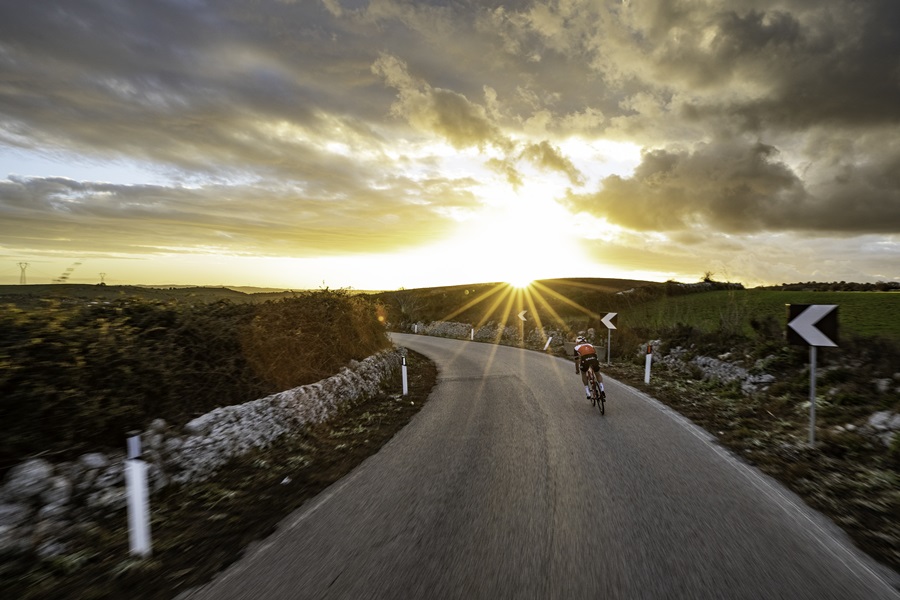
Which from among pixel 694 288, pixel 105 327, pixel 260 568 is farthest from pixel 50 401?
pixel 694 288

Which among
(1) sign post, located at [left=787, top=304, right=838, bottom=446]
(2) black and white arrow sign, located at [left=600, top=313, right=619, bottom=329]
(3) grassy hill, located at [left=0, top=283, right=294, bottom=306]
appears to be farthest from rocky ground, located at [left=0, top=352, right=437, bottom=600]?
(2) black and white arrow sign, located at [left=600, top=313, right=619, bottom=329]

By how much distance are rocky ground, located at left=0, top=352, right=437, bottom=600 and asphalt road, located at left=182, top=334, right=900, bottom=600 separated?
1.18 feet

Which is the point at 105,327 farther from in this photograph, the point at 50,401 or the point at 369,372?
the point at 369,372

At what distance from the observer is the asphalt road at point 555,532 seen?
3.64 metres

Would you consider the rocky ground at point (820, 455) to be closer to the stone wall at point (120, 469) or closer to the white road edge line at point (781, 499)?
the white road edge line at point (781, 499)

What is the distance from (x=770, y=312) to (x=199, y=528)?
85.8ft

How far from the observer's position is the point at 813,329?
7.73 m

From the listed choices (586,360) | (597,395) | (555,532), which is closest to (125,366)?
(555,532)

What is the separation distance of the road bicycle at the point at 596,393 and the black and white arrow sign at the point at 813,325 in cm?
370

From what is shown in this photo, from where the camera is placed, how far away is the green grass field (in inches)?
615

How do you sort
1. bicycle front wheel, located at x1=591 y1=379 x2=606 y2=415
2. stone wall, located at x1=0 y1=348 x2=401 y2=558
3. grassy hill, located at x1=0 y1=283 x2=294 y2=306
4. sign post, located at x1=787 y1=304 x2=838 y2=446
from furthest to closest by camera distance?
bicycle front wheel, located at x1=591 y1=379 x2=606 y2=415
sign post, located at x1=787 y1=304 x2=838 y2=446
grassy hill, located at x1=0 y1=283 x2=294 y2=306
stone wall, located at x1=0 y1=348 x2=401 y2=558

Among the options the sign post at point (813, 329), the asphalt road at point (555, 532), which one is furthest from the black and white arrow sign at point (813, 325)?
the asphalt road at point (555, 532)

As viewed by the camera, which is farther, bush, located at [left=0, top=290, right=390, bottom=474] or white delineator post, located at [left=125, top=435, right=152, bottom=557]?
bush, located at [left=0, top=290, right=390, bottom=474]

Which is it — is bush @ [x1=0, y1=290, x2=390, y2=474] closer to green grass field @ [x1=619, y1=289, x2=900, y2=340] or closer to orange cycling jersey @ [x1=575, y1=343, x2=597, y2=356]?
orange cycling jersey @ [x1=575, y1=343, x2=597, y2=356]
